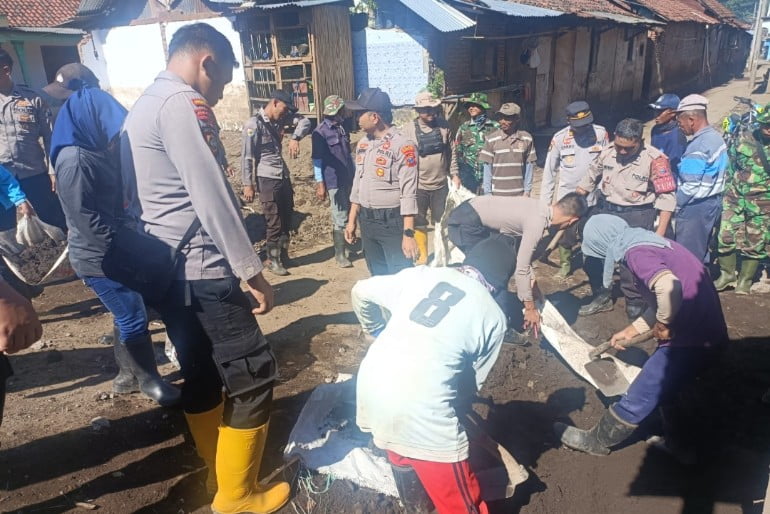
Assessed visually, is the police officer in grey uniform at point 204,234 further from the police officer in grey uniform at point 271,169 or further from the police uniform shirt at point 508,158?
the police uniform shirt at point 508,158

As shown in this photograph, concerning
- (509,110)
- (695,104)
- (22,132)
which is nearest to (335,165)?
(509,110)

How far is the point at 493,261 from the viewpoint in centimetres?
292

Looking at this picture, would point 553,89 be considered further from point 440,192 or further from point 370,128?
point 370,128

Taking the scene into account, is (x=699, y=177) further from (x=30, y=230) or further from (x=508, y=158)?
(x=30, y=230)

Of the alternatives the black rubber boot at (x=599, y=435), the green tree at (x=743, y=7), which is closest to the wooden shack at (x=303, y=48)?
the black rubber boot at (x=599, y=435)

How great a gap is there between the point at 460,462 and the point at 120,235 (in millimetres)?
1679

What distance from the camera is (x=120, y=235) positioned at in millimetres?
2254

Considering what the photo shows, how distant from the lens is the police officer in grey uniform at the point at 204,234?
2.10 meters

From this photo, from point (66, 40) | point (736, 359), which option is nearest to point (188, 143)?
point (736, 359)

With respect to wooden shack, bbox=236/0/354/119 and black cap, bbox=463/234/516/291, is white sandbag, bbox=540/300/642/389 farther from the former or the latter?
wooden shack, bbox=236/0/354/119

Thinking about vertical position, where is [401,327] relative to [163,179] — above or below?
below

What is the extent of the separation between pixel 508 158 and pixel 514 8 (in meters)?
7.60

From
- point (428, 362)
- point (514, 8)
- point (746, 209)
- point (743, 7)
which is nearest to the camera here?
point (428, 362)

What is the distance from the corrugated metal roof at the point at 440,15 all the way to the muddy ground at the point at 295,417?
6.91 metres
